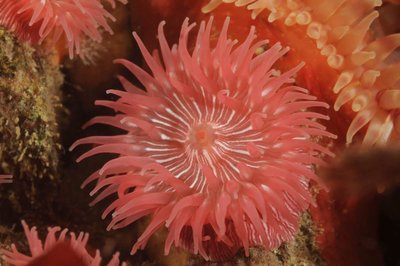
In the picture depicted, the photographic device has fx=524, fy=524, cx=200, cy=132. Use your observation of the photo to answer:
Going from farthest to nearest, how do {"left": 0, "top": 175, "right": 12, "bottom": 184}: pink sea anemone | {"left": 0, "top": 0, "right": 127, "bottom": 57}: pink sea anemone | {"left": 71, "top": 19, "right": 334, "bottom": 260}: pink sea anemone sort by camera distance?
{"left": 0, "top": 175, "right": 12, "bottom": 184}: pink sea anemone < {"left": 0, "top": 0, "right": 127, "bottom": 57}: pink sea anemone < {"left": 71, "top": 19, "right": 334, "bottom": 260}: pink sea anemone

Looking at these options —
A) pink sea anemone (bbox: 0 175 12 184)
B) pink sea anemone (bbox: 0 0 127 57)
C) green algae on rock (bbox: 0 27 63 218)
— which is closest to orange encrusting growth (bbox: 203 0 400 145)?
pink sea anemone (bbox: 0 0 127 57)

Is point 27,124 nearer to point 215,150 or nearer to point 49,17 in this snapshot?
point 49,17

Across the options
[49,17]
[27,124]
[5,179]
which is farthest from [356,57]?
[5,179]

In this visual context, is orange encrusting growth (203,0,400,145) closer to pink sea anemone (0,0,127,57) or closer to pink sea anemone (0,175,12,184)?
pink sea anemone (0,0,127,57)

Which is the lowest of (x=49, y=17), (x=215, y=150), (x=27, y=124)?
(x=215, y=150)

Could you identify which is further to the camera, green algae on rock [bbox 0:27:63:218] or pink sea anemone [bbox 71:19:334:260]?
green algae on rock [bbox 0:27:63:218]

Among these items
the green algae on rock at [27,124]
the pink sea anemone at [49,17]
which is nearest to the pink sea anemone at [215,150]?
the pink sea anemone at [49,17]

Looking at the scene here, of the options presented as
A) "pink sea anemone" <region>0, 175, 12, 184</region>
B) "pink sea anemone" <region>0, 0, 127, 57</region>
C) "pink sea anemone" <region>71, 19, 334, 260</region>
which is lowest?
"pink sea anemone" <region>71, 19, 334, 260</region>
